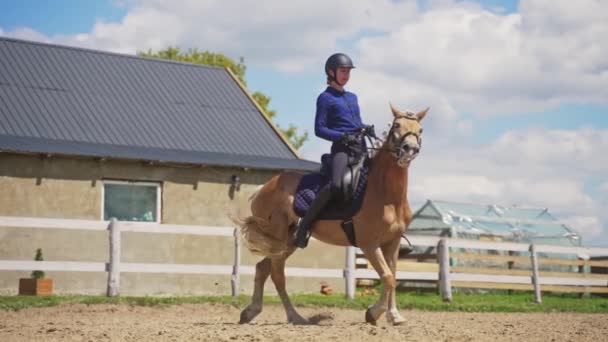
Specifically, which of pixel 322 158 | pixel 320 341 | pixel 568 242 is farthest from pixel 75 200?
pixel 568 242

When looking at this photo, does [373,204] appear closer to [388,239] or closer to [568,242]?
[388,239]

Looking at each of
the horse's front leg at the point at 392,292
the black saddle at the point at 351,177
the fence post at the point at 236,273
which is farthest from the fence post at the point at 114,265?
the horse's front leg at the point at 392,292

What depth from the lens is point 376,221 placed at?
986 cm

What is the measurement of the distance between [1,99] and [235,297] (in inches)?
317

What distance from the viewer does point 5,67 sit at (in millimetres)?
22109

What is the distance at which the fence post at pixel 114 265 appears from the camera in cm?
1596

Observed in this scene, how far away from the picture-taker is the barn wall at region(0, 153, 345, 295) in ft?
62.2

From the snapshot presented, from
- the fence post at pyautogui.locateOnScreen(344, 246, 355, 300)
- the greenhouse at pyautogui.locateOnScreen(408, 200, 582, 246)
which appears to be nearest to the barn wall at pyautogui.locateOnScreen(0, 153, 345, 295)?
the fence post at pyautogui.locateOnScreen(344, 246, 355, 300)

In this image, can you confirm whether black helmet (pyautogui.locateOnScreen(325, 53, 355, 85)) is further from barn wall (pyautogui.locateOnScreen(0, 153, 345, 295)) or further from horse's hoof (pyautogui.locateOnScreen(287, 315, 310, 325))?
barn wall (pyautogui.locateOnScreen(0, 153, 345, 295))

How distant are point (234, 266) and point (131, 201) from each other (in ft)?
13.6

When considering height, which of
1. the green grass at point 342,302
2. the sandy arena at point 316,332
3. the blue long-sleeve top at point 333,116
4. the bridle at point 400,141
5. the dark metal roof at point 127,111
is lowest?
the sandy arena at point 316,332

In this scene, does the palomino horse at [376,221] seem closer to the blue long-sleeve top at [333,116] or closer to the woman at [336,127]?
the woman at [336,127]

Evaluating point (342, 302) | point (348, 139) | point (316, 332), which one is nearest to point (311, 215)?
point (348, 139)

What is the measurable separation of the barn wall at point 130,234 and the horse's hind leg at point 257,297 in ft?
24.1
